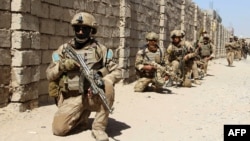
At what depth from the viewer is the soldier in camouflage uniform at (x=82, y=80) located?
13.7 feet

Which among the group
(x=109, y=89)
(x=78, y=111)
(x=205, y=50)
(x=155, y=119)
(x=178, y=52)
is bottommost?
(x=155, y=119)

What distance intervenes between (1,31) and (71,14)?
1.99 meters

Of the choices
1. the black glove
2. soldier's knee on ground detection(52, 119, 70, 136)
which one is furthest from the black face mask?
soldier's knee on ground detection(52, 119, 70, 136)

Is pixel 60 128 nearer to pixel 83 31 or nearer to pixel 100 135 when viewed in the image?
pixel 100 135

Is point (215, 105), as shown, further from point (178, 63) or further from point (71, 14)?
point (71, 14)

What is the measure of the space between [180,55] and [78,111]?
207 inches

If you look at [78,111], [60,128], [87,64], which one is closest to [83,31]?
[87,64]

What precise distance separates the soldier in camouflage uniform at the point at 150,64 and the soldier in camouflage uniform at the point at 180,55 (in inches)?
46.9

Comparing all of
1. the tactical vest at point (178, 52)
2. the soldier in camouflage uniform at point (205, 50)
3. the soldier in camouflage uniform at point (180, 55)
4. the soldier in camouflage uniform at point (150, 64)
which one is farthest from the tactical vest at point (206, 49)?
the soldier in camouflage uniform at point (150, 64)

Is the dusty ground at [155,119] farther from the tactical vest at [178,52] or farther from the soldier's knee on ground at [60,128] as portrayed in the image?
the tactical vest at [178,52]

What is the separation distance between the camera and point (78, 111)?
432cm

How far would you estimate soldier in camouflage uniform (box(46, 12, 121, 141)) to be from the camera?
4188 mm

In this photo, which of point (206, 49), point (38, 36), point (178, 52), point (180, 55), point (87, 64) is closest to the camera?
point (87, 64)

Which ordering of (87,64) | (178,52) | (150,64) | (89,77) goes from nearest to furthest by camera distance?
(89,77), (87,64), (150,64), (178,52)
